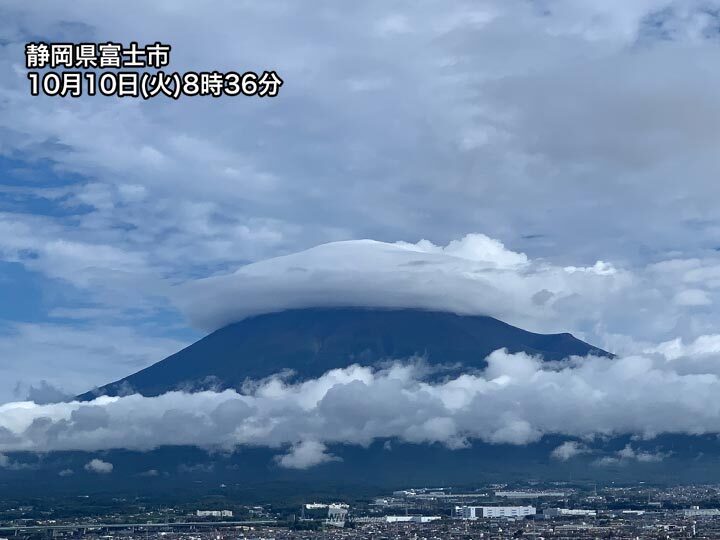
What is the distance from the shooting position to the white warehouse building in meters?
164

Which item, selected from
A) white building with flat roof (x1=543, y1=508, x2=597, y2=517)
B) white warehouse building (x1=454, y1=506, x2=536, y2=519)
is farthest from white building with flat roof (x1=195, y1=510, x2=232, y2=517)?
white building with flat roof (x1=543, y1=508, x2=597, y2=517)

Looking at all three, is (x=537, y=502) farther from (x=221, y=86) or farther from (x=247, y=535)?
(x=221, y=86)

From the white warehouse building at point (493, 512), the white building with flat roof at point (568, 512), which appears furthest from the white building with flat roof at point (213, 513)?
the white building with flat roof at point (568, 512)

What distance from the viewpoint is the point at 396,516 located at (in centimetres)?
15788

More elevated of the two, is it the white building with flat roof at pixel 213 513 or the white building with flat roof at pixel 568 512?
the white building with flat roof at pixel 213 513

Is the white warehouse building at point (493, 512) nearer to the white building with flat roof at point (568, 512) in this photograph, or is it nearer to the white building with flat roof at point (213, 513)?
the white building with flat roof at point (568, 512)

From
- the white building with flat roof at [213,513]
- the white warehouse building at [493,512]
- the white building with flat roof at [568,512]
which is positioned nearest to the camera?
the white building with flat roof at [568,512]

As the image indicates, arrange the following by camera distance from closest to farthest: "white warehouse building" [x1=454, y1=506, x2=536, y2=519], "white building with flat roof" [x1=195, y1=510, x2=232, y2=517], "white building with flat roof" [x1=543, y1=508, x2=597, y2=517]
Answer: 1. "white building with flat roof" [x1=543, y1=508, x2=597, y2=517]
2. "white building with flat roof" [x1=195, y1=510, x2=232, y2=517]
3. "white warehouse building" [x1=454, y1=506, x2=536, y2=519]

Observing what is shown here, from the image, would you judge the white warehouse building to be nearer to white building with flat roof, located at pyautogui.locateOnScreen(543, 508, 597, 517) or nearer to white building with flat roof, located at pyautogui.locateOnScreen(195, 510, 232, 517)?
white building with flat roof, located at pyautogui.locateOnScreen(543, 508, 597, 517)

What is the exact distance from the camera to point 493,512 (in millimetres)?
166625

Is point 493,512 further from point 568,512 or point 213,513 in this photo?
point 213,513

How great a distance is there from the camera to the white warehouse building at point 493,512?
164m

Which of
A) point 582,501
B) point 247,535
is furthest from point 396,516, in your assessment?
point 582,501

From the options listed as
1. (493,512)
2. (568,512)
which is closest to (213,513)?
(493,512)
